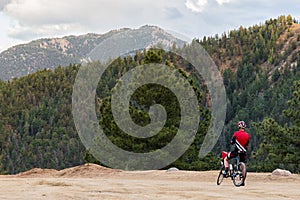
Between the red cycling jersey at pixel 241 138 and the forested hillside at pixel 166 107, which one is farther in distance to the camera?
the forested hillside at pixel 166 107

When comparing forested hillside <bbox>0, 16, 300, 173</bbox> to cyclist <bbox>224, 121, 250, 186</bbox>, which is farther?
forested hillside <bbox>0, 16, 300, 173</bbox>

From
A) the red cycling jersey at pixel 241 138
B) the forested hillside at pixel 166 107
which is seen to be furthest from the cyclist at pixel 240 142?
the forested hillside at pixel 166 107

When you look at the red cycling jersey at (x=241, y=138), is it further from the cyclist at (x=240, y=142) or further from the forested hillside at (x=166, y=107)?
the forested hillside at (x=166, y=107)

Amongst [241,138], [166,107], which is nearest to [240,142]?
[241,138]

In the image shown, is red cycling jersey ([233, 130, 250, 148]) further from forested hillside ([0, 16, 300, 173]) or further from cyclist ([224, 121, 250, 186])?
forested hillside ([0, 16, 300, 173])

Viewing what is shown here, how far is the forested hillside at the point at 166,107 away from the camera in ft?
98.0

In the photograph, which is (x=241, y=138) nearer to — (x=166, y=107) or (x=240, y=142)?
(x=240, y=142)

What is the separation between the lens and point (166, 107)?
30062 mm

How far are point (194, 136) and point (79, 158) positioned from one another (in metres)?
93.6

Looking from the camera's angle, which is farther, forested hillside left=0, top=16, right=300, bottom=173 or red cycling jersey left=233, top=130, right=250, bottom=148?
forested hillside left=0, top=16, right=300, bottom=173

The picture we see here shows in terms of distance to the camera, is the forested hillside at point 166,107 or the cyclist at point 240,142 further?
the forested hillside at point 166,107

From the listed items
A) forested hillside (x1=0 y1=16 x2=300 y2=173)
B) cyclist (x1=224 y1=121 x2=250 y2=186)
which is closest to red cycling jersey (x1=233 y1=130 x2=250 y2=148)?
cyclist (x1=224 y1=121 x2=250 y2=186)

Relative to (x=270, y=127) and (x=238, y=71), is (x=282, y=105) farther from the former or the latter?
(x=270, y=127)

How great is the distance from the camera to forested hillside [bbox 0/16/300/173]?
2986cm
